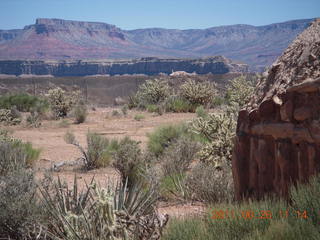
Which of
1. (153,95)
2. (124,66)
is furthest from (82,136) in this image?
(124,66)

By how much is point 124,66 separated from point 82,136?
12018 centimetres

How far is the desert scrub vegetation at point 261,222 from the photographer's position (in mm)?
3521

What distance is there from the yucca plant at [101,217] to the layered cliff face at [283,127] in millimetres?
1315

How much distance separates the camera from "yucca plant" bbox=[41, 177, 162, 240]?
16.4 ft

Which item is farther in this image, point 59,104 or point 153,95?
point 153,95

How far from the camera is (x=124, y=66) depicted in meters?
136

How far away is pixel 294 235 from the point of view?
3.42m

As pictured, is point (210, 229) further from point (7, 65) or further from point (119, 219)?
point (7, 65)

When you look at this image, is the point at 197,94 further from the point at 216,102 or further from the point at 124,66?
the point at 124,66

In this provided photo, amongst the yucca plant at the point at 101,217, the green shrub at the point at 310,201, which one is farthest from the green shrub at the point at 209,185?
the green shrub at the point at 310,201

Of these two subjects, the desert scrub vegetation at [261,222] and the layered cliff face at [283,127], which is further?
the layered cliff face at [283,127]

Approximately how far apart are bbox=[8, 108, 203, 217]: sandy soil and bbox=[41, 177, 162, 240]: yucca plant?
1813 millimetres

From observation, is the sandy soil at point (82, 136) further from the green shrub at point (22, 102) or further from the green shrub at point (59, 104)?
the green shrub at point (22, 102)

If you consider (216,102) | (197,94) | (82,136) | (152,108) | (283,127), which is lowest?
(82,136)
